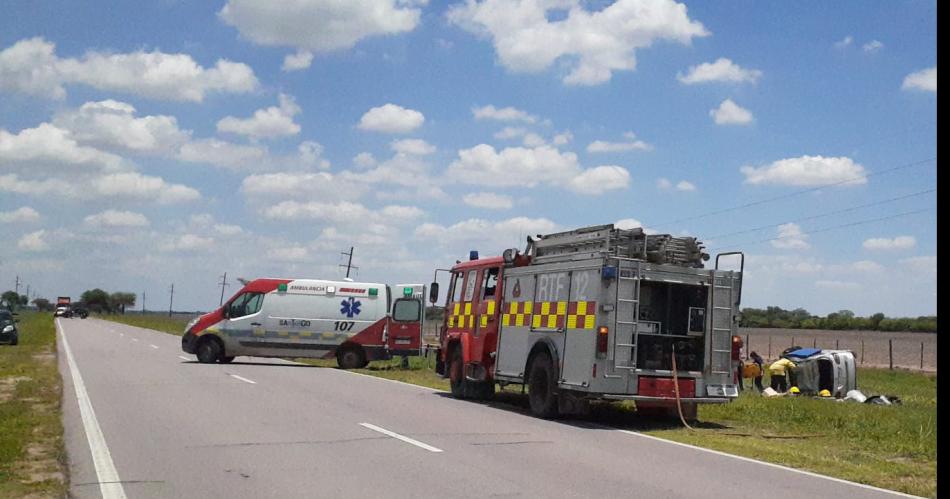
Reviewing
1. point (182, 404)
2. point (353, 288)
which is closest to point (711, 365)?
point (182, 404)

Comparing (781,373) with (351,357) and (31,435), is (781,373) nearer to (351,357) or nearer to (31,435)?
(351,357)

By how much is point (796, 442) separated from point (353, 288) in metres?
18.1

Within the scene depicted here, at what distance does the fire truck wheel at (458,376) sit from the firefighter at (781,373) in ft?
24.8

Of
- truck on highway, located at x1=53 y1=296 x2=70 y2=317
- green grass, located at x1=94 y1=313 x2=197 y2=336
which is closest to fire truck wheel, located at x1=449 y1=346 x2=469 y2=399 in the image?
green grass, located at x1=94 y1=313 x2=197 y2=336

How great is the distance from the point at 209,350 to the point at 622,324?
57.1 ft

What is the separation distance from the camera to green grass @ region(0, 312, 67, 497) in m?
8.38

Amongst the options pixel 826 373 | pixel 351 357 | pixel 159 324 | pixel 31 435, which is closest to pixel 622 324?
pixel 31 435

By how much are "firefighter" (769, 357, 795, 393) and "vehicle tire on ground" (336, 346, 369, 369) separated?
12.5 metres

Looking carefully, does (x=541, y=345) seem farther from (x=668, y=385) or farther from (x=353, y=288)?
(x=353, y=288)

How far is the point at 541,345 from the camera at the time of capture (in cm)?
1505

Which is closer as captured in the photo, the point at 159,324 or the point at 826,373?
the point at 826,373

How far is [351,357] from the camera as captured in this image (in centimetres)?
2875

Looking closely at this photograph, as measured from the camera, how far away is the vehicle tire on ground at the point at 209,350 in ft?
91.1

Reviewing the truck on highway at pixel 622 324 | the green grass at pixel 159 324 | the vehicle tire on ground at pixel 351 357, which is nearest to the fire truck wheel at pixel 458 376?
the truck on highway at pixel 622 324
